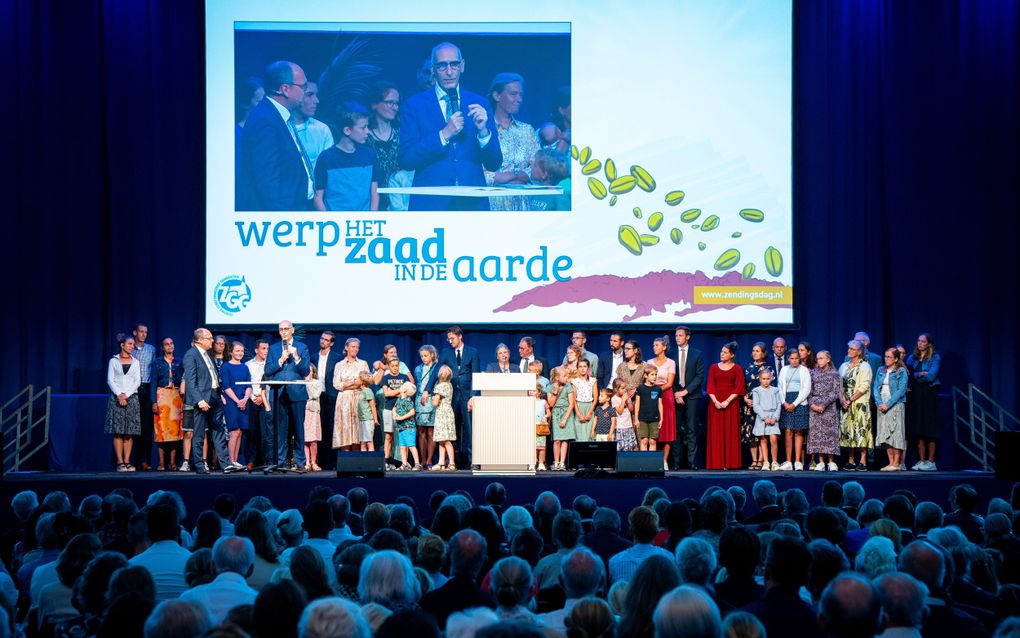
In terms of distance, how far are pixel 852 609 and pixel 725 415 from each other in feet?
29.5

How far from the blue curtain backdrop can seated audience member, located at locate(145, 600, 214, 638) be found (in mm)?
10649

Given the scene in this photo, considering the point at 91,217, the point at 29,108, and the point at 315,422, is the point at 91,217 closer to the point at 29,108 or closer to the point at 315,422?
the point at 29,108

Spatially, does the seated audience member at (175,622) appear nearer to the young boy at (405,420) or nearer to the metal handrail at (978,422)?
the young boy at (405,420)

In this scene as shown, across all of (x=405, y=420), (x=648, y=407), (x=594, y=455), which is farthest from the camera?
(x=405, y=420)

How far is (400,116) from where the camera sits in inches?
534

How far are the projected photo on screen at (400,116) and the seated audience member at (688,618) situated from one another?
1070cm

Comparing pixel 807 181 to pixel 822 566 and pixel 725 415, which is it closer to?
pixel 725 415

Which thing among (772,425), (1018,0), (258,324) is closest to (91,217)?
(258,324)

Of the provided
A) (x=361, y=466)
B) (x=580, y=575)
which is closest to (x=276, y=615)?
(x=580, y=575)

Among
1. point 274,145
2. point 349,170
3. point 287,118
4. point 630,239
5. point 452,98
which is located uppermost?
point 452,98

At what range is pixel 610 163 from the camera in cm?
1352

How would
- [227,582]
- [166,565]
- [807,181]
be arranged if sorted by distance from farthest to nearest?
1. [807,181]
2. [166,565]
3. [227,582]

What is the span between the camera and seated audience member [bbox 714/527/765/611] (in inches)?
168

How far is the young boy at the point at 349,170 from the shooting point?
529 inches
